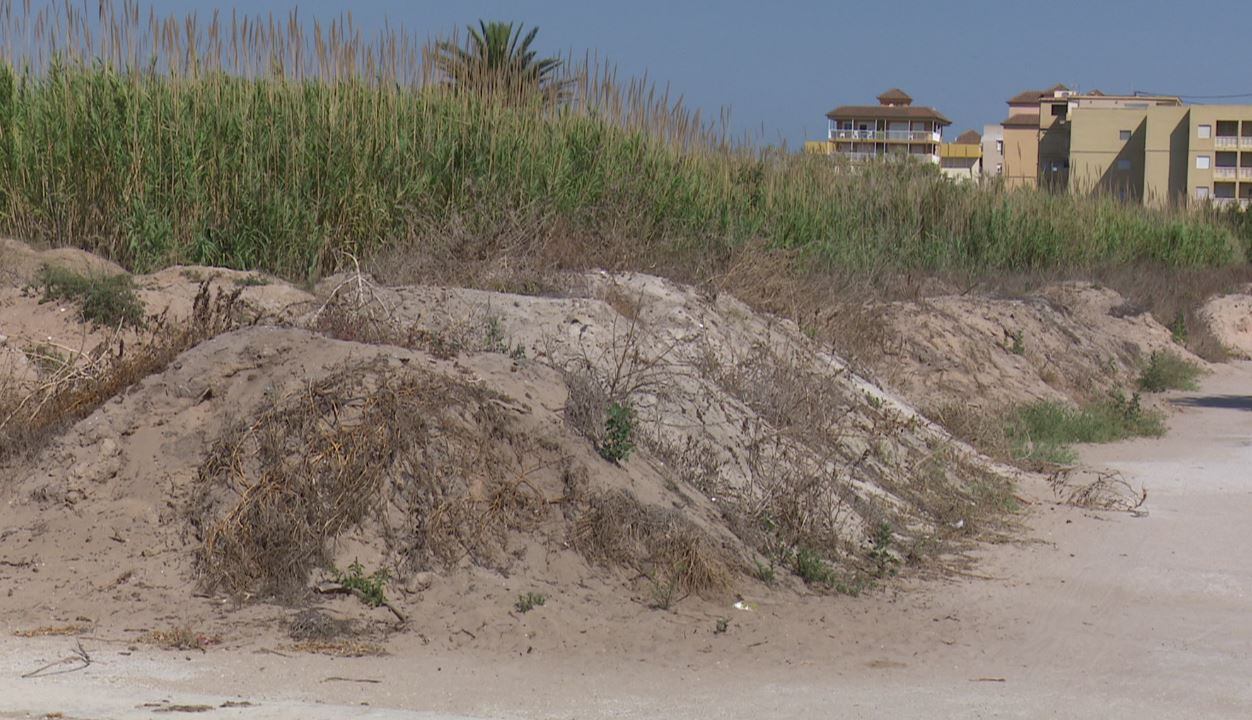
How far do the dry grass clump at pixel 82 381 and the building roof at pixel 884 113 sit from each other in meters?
84.6

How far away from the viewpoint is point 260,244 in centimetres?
1198

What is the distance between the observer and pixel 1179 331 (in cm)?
2488

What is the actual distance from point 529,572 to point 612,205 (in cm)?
742

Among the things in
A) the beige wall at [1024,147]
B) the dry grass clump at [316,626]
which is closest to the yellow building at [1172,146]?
the beige wall at [1024,147]

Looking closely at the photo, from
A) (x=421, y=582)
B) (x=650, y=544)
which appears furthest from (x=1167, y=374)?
(x=421, y=582)

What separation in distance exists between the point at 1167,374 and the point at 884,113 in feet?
243

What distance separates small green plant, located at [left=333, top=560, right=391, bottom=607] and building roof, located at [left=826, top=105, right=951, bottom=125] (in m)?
86.5

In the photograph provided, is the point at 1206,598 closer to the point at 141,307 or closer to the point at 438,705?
the point at 438,705

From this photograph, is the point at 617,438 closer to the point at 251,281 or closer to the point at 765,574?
the point at 765,574

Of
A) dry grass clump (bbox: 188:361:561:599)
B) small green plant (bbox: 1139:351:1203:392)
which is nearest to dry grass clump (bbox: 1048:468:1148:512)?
dry grass clump (bbox: 188:361:561:599)

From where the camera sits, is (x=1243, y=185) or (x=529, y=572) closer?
(x=529, y=572)

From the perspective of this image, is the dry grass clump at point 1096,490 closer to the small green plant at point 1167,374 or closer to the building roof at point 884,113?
the small green plant at point 1167,374

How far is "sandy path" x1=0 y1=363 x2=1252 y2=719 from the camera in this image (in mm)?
5438

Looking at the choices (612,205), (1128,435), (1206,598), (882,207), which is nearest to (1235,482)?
(1128,435)
